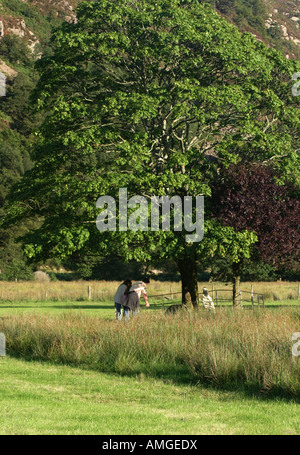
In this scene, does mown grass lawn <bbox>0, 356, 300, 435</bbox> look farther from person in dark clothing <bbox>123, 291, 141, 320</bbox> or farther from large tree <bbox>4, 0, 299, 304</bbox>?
large tree <bbox>4, 0, 299, 304</bbox>

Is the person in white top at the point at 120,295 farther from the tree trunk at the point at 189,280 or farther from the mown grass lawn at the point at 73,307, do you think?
the mown grass lawn at the point at 73,307

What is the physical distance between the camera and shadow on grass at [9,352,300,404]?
1025 centimetres

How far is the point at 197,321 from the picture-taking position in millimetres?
15492

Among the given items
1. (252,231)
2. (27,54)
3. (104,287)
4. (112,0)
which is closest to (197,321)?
(252,231)

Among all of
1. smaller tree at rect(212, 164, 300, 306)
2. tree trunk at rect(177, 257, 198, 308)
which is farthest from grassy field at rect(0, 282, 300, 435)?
tree trunk at rect(177, 257, 198, 308)

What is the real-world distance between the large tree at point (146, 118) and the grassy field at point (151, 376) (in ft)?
16.2

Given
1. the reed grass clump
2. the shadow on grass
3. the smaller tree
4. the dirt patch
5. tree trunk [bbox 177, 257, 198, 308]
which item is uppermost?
the dirt patch

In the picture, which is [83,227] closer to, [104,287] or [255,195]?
[255,195]

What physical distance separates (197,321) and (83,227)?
272 inches

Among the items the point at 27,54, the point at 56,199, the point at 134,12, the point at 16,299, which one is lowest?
the point at 16,299

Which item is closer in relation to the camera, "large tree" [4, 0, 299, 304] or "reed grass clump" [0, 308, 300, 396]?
"reed grass clump" [0, 308, 300, 396]

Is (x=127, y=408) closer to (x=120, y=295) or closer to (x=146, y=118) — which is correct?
(x=120, y=295)

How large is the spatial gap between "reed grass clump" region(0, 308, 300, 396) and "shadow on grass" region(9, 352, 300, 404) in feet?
0.08

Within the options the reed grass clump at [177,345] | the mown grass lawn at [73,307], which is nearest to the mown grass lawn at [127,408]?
the reed grass clump at [177,345]
